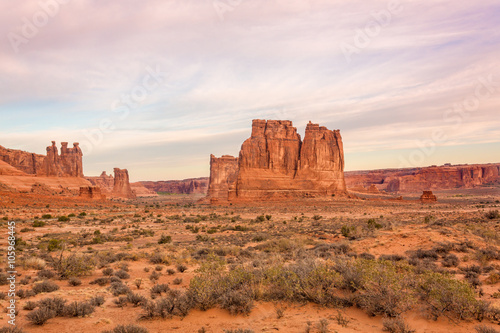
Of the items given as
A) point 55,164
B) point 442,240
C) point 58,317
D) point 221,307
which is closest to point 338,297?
point 221,307

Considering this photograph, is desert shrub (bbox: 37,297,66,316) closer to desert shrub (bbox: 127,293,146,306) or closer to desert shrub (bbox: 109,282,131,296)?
desert shrub (bbox: 127,293,146,306)

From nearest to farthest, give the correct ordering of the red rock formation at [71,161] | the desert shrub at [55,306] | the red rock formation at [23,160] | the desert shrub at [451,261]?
the desert shrub at [55,306] → the desert shrub at [451,261] → the red rock formation at [23,160] → the red rock formation at [71,161]

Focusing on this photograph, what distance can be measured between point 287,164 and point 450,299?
7058cm

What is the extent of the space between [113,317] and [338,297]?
16.9 feet

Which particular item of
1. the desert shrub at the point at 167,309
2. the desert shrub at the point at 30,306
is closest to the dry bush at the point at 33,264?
the desert shrub at the point at 30,306

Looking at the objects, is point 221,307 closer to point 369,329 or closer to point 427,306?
point 369,329

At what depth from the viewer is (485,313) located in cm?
602

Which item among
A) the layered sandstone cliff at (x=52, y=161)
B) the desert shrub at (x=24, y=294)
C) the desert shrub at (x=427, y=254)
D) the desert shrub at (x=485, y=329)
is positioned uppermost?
the layered sandstone cliff at (x=52, y=161)

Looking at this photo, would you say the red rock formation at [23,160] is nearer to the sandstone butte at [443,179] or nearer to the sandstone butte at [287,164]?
the sandstone butte at [287,164]

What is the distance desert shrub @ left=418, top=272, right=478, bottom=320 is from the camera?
596 centimetres

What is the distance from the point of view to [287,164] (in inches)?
3009

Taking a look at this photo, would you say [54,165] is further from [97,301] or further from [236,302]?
[236,302]

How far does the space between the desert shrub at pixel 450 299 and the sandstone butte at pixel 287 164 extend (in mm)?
62861

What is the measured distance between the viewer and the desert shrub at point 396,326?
5.57 m
